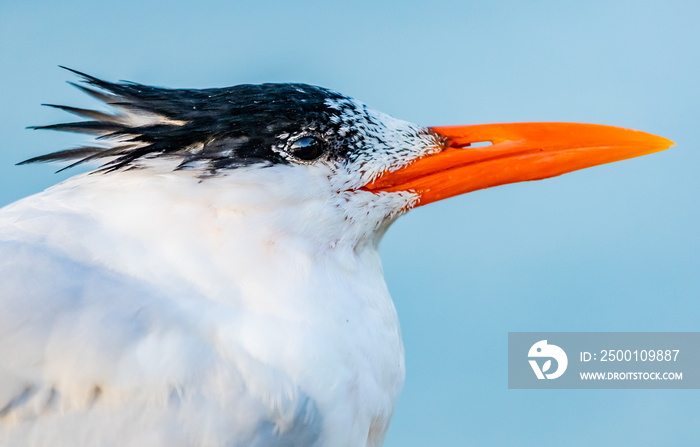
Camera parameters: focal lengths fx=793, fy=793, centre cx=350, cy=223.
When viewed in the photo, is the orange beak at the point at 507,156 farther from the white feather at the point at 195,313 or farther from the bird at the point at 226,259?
the white feather at the point at 195,313

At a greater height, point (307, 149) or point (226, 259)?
point (307, 149)

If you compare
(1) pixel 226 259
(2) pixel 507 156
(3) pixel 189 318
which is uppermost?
(2) pixel 507 156

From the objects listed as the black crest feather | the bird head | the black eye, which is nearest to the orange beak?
the bird head

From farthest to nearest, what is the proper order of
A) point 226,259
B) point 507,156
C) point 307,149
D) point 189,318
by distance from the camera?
point 507,156, point 307,149, point 226,259, point 189,318

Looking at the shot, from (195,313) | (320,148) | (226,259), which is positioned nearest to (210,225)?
(226,259)

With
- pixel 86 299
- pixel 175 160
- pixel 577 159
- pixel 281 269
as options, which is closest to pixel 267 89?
pixel 175 160

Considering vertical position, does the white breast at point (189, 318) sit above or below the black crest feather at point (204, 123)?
below

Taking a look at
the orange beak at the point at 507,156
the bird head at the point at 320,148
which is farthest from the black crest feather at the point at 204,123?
the orange beak at the point at 507,156

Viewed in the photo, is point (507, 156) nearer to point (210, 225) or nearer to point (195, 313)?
point (210, 225)

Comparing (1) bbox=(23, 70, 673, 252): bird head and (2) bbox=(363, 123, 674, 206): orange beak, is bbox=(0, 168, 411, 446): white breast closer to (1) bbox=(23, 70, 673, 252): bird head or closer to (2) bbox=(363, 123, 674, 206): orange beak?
(1) bbox=(23, 70, 673, 252): bird head

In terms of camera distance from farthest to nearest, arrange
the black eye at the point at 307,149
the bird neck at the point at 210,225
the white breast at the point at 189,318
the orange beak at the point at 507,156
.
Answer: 1. the orange beak at the point at 507,156
2. the black eye at the point at 307,149
3. the bird neck at the point at 210,225
4. the white breast at the point at 189,318
